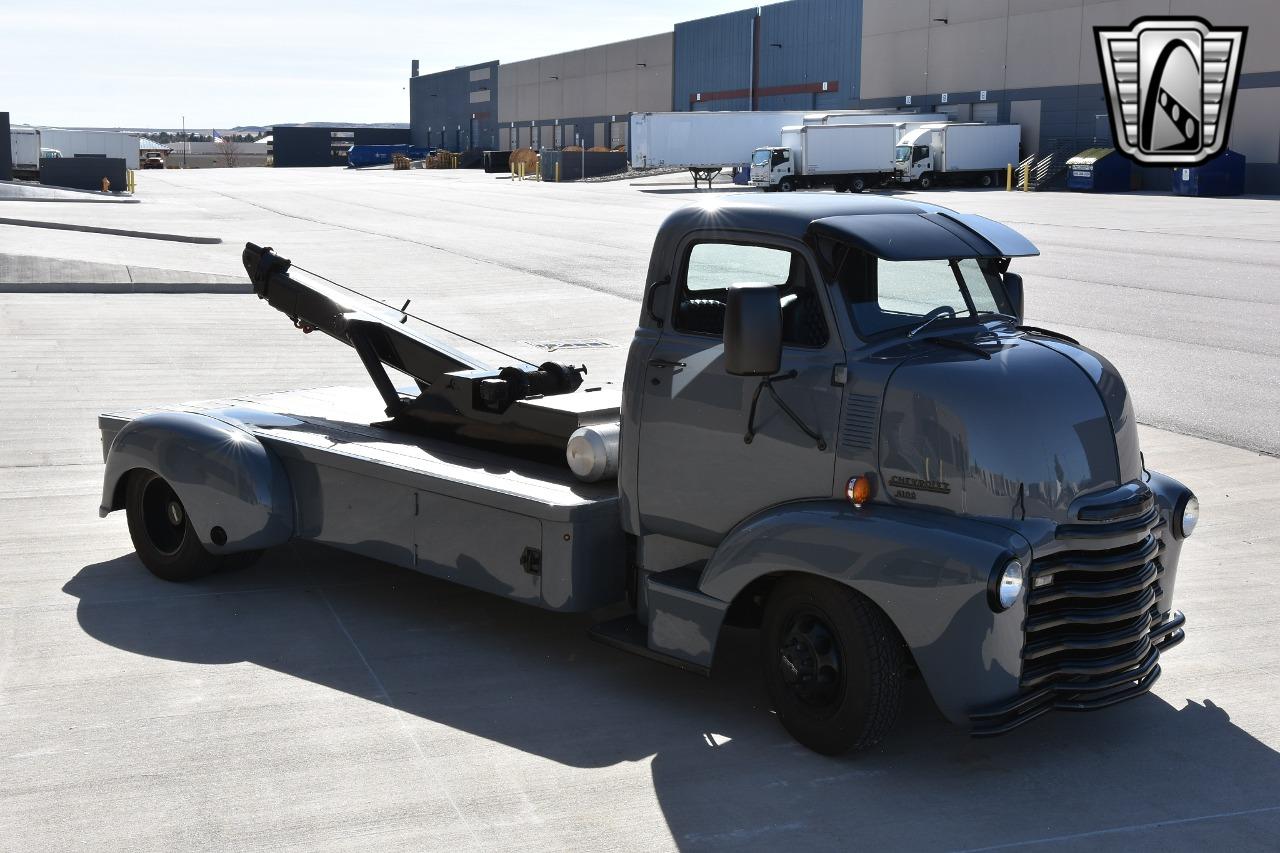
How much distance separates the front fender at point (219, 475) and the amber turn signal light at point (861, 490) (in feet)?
11.1

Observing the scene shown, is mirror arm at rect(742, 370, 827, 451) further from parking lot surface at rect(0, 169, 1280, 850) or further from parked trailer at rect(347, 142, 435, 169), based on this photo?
parked trailer at rect(347, 142, 435, 169)

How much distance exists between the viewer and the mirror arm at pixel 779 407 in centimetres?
532

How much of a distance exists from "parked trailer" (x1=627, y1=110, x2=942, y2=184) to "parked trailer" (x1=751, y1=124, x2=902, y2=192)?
27.1 feet

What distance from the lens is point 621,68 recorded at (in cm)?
9894

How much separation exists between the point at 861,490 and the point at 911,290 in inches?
40.0

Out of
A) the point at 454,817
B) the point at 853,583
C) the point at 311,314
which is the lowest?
the point at 454,817

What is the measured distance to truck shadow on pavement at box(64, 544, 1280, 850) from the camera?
4.89m

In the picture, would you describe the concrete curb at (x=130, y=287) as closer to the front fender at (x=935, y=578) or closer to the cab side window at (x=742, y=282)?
the cab side window at (x=742, y=282)

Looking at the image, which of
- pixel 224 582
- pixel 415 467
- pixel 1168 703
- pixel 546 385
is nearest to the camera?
pixel 1168 703

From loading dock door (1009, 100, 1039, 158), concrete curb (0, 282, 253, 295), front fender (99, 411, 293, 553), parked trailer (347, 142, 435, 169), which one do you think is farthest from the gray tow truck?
parked trailer (347, 142, 435, 169)

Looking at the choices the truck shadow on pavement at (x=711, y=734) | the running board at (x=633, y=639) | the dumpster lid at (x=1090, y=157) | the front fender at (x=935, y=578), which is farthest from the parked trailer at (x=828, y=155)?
the front fender at (x=935, y=578)

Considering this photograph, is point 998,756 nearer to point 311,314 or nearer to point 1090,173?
point 311,314

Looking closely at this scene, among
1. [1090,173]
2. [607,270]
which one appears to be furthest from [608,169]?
[607,270]

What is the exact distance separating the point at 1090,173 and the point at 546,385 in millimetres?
50891
